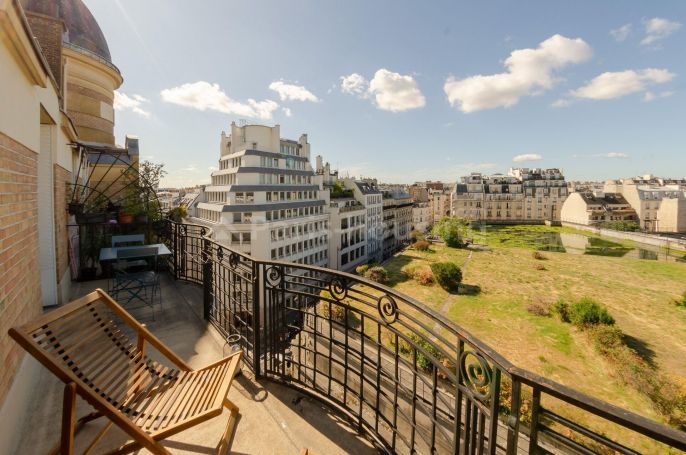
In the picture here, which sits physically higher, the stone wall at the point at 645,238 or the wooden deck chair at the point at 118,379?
the wooden deck chair at the point at 118,379

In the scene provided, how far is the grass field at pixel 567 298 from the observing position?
15.2 metres

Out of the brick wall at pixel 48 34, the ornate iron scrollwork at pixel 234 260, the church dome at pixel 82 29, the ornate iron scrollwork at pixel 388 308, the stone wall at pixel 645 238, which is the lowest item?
the stone wall at pixel 645 238

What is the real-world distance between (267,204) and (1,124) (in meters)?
28.2

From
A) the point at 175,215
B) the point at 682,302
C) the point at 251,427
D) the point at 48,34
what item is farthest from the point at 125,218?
the point at 682,302

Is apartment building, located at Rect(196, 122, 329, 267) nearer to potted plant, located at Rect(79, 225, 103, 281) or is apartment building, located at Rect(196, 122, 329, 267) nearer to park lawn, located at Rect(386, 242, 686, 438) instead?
park lawn, located at Rect(386, 242, 686, 438)

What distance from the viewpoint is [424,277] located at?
28.7 meters

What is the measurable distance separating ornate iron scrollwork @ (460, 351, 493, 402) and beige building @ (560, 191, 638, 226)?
274 ft

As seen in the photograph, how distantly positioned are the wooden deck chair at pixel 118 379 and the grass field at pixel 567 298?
16666mm

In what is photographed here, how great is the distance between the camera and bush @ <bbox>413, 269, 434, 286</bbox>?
28.4 meters

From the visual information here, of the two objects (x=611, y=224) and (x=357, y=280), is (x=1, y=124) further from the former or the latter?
(x=611, y=224)

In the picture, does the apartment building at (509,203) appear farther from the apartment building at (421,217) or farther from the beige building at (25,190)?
the beige building at (25,190)

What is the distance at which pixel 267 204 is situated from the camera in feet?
101

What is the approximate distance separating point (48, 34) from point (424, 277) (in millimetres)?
27467

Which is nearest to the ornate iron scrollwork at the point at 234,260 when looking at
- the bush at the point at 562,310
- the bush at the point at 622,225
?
the bush at the point at 562,310
